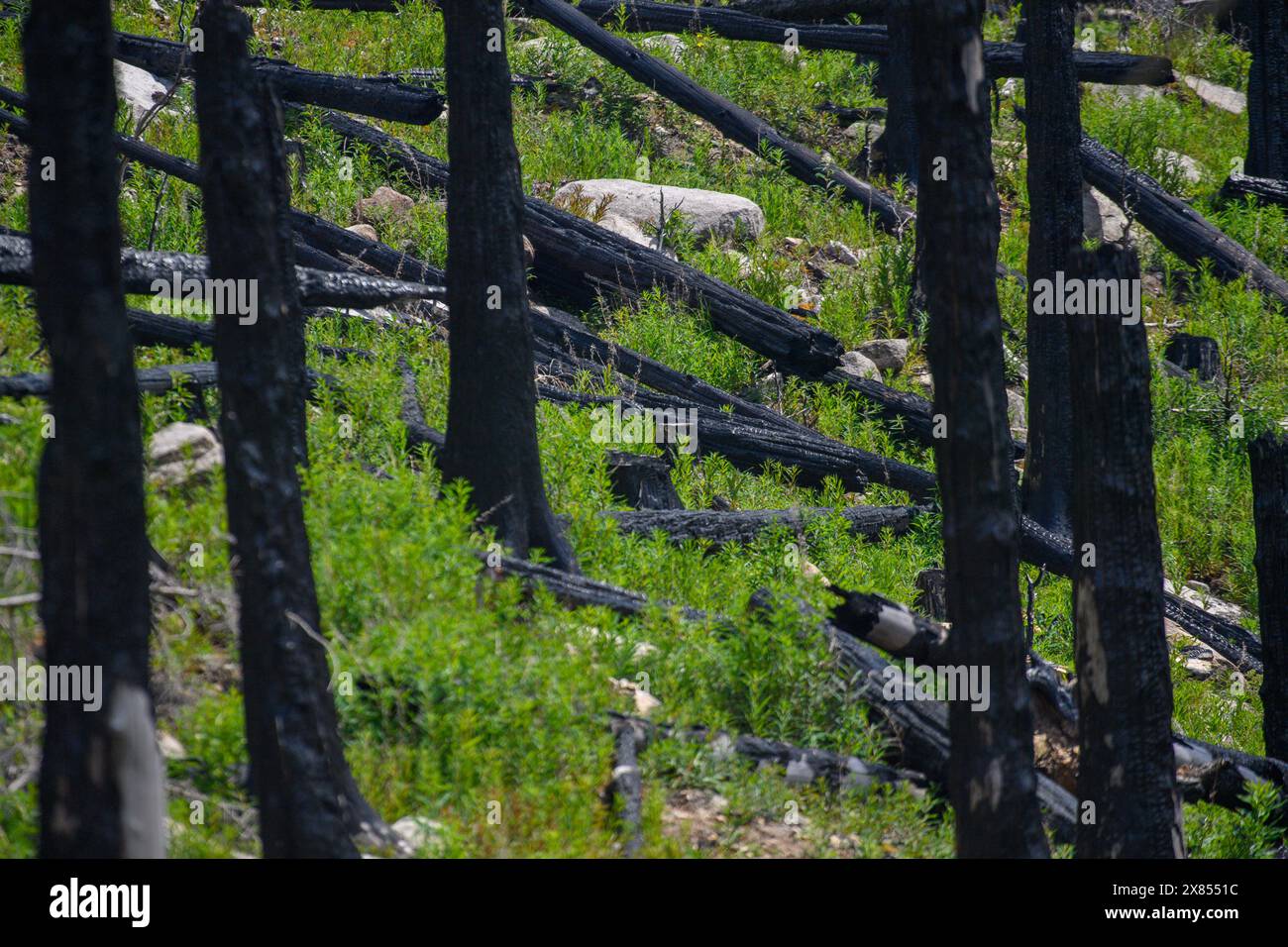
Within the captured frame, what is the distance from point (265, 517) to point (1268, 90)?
15562 millimetres

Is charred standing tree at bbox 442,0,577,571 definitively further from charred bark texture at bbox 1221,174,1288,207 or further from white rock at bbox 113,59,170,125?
charred bark texture at bbox 1221,174,1288,207

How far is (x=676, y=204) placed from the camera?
13.0m

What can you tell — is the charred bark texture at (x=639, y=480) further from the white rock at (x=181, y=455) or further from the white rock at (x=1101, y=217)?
the white rock at (x=1101, y=217)

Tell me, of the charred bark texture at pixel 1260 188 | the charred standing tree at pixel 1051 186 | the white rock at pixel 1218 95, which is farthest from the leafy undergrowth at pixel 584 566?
the white rock at pixel 1218 95

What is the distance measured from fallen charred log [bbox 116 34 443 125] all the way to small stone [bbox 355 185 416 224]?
0.79 meters

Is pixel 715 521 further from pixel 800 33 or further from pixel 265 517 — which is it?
pixel 800 33

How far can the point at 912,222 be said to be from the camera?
13.7m

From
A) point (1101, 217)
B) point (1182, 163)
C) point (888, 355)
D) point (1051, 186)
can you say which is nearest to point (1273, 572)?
point (1051, 186)

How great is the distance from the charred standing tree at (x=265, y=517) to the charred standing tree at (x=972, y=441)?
2.37m

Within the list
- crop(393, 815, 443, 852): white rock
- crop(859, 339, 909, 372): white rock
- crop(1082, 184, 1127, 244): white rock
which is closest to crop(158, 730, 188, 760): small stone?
crop(393, 815, 443, 852): white rock

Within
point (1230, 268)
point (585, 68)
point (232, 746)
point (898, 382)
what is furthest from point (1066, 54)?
point (232, 746)

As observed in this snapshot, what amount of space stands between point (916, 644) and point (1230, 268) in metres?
10.8

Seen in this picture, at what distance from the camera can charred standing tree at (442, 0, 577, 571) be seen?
6785 millimetres
